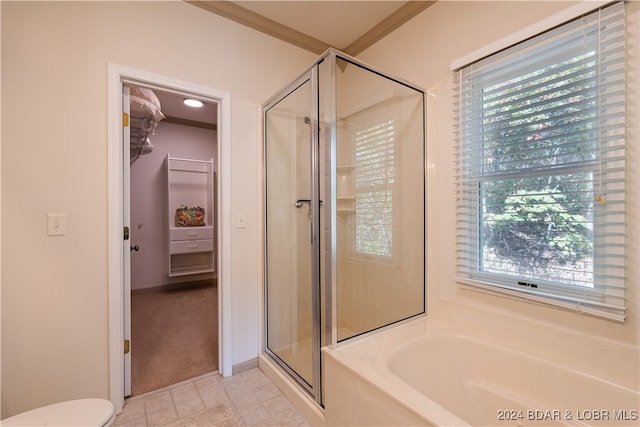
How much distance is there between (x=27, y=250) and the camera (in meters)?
1.51

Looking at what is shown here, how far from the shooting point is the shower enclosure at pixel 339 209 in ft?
5.56

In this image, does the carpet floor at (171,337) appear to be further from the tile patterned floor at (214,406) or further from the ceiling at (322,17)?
the ceiling at (322,17)

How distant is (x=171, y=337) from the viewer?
2781mm

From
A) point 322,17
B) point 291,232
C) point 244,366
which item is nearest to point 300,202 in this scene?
point 291,232

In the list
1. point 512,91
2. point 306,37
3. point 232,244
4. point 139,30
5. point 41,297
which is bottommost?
point 41,297

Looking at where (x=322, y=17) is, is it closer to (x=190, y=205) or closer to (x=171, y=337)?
(x=171, y=337)

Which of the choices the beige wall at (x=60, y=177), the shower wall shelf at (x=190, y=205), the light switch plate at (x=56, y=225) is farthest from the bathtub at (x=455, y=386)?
the shower wall shelf at (x=190, y=205)

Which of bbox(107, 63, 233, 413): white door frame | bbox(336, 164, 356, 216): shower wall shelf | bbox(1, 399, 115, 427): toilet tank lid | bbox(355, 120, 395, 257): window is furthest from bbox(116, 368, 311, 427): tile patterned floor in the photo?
bbox(336, 164, 356, 216): shower wall shelf

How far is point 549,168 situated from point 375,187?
0.96 m

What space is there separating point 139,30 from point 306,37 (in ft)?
4.24

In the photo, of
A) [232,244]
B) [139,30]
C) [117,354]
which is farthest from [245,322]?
[139,30]

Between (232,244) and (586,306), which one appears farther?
(232,244)

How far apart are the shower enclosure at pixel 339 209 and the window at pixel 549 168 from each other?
0.38 meters

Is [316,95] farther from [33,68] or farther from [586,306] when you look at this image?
[586,306]
